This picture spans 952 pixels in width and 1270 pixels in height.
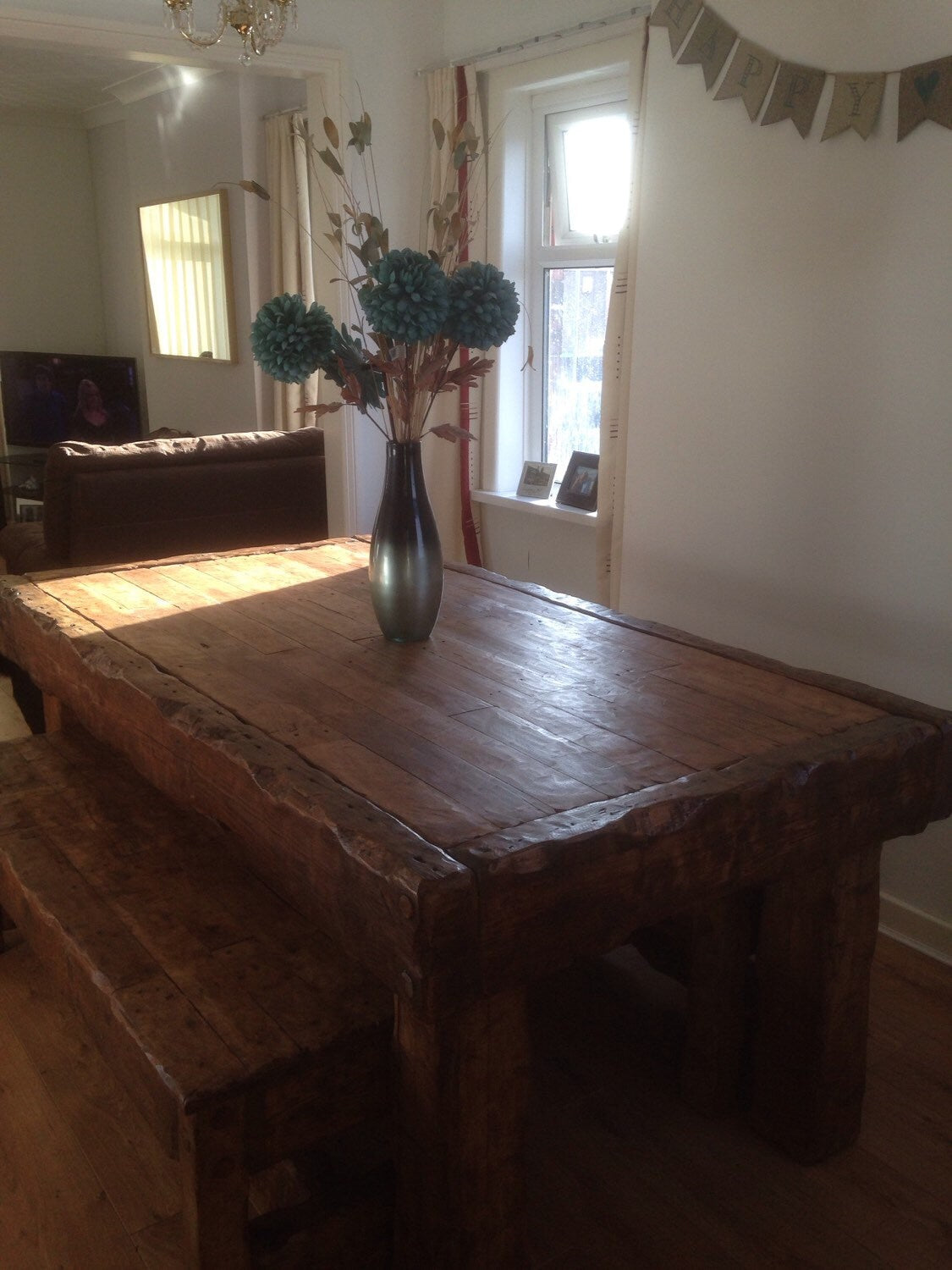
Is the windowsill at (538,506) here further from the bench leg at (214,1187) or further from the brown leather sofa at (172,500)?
the bench leg at (214,1187)

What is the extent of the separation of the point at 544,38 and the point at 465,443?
1313 mm

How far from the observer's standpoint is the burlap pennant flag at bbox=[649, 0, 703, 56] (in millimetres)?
2701

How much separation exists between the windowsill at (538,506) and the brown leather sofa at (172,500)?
1.92 ft

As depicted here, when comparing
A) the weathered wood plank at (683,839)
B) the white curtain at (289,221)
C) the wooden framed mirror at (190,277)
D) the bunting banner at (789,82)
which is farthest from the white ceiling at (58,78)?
the weathered wood plank at (683,839)

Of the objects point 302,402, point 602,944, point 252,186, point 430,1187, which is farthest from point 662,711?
point 302,402

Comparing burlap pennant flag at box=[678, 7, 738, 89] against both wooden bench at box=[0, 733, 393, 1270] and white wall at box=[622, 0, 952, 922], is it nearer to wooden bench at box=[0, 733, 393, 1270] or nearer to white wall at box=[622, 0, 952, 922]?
white wall at box=[622, 0, 952, 922]

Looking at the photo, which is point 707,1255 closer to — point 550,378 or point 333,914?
point 333,914

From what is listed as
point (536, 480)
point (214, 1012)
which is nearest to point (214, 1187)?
point (214, 1012)

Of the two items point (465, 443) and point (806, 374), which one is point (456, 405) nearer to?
point (465, 443)

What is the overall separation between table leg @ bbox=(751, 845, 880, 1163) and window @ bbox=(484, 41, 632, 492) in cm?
226

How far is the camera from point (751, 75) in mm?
2564

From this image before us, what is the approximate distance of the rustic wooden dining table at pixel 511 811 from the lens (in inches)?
49.4

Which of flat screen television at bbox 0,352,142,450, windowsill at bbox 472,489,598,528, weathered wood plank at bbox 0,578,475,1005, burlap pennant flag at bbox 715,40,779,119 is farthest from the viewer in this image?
flat screen television at bbox 0,352,142,450

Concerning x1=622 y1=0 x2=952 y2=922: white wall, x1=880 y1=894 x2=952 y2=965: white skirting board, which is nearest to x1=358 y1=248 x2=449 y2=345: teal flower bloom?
x1=622 y1=0 x2=952 y2=922: white wall
